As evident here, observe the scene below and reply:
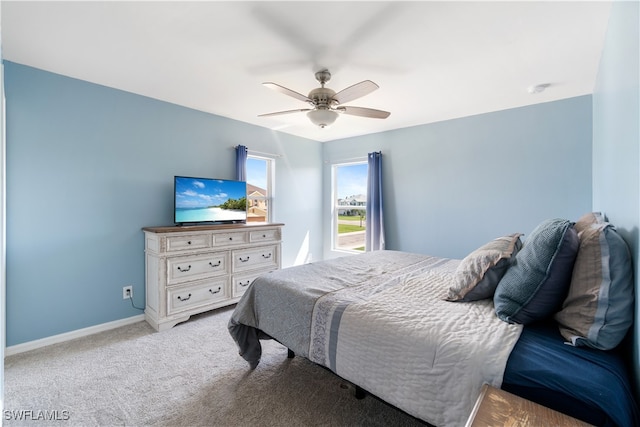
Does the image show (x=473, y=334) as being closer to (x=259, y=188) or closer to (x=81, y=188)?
(x=81, y=188)

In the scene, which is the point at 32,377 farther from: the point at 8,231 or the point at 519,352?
the point at 519,352

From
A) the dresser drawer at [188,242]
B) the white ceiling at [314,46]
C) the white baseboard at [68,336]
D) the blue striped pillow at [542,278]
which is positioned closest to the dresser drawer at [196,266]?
the dresser drawer at [188,242]

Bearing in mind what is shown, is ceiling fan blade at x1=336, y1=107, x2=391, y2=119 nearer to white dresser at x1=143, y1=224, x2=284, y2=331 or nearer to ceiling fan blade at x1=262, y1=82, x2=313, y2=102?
ceiling fan blade at x1=262, y1=82, x2=313, y2=102

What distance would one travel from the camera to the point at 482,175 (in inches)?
139

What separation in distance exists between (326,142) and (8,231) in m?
4.27

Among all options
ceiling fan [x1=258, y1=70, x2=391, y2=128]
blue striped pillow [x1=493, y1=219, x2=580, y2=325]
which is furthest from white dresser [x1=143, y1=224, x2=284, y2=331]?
blue striped pillow [x1=493, y1=219, x2=580, y2=325]

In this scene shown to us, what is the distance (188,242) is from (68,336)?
135 centimetres

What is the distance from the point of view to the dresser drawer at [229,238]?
3134mm

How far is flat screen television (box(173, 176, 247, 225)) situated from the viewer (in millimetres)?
3080

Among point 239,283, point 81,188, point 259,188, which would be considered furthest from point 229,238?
point 81,188

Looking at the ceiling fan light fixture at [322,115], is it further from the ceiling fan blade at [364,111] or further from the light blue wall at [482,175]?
the light blue wall at [482,175]

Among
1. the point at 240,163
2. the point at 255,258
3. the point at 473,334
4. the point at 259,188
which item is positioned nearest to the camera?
the point at 473,334

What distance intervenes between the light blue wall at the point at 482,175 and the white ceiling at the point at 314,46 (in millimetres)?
404

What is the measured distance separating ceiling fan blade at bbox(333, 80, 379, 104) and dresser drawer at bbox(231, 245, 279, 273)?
2104 millimetres
